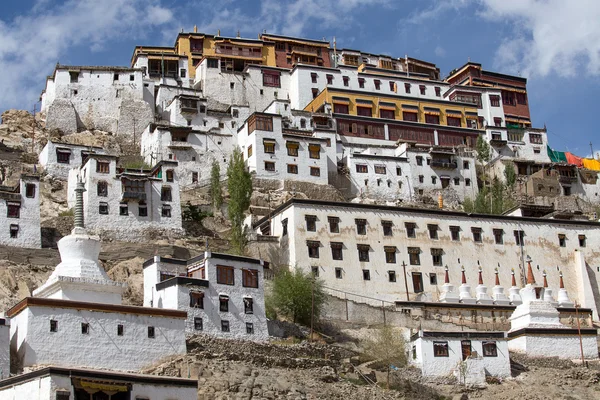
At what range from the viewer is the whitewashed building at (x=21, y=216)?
2201 inches

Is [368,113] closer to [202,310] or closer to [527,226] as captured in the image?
[527,226]

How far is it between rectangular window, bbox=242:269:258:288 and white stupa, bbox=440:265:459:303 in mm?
15809

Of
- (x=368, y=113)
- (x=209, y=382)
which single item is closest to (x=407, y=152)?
(x=368, y=113)

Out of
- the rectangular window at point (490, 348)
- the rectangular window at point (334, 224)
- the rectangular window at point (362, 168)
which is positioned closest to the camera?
the rectangular window at point (490, 348)

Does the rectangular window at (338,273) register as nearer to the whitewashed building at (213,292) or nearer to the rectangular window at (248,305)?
the whitewashed building at (213,292)

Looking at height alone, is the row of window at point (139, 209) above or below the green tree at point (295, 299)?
above

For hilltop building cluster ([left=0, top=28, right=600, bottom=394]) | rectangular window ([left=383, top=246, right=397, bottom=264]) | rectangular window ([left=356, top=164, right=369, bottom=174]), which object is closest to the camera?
hilltop building cluster ([left=0, top=28, right=600, bottom=394])

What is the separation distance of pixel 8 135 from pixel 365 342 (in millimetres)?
37963

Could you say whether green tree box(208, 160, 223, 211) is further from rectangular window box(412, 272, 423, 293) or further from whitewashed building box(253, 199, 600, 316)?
rectangular window box(412, 272, 423, 293)

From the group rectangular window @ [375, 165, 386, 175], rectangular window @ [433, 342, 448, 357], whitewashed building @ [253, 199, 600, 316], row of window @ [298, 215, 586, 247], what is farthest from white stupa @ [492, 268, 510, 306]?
rectangular window @ [375, 165, 386, 175]

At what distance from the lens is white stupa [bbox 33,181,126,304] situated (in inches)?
1649

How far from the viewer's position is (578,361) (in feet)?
181

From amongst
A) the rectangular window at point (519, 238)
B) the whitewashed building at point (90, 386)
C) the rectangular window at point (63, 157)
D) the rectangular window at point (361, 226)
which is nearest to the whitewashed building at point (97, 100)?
the rectangular window at point (63, 157)

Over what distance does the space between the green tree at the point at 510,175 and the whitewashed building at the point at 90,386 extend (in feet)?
175
